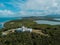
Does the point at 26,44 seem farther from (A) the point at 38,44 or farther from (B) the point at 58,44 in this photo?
(B) the point at 58,44

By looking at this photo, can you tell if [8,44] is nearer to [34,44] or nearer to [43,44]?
[34,44]

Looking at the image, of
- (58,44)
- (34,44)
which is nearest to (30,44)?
(34,44)

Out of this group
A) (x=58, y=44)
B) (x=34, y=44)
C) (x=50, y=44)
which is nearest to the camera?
(x=58, y=44)

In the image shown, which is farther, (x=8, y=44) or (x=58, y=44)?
(x=8, y=44)

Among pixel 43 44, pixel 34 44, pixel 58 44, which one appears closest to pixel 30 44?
pixel 34 44

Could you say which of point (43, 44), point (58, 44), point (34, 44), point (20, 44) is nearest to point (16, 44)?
point (20, 44)

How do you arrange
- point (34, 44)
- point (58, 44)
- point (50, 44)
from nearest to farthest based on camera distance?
point (58, 44), point (50, 44), point (34, 44)

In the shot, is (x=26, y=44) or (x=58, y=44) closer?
(x=58, y=44)

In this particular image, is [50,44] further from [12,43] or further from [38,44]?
[12,43]
